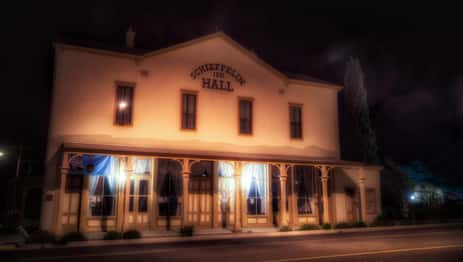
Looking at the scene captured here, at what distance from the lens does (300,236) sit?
51.6 feet

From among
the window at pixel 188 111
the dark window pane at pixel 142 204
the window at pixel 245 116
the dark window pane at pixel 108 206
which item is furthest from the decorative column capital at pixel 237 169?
the dark window pane at pixel 108 206

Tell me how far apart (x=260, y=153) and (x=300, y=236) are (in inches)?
205

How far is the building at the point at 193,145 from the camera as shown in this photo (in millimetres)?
16125

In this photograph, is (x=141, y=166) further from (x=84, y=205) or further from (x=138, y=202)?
(x=84, y=205)

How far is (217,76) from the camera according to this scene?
19281 mm

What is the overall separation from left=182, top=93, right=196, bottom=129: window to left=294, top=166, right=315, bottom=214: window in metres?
6.41

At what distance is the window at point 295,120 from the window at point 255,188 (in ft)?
9.46

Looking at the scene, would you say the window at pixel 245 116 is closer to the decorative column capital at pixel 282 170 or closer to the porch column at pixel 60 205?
A: the decorative column capital at pixel 282 170

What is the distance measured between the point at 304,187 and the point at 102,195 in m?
10.6

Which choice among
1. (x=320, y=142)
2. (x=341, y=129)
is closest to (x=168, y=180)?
(x=320, y=142)

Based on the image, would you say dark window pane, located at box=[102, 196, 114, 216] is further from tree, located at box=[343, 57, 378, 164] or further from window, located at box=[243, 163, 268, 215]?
tree, located at box=[343, 57, 378, 164]

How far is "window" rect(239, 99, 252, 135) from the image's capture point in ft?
64.4

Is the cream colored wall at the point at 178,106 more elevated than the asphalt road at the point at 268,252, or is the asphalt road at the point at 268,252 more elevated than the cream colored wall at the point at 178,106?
the cream colored wall at the point at 178,106

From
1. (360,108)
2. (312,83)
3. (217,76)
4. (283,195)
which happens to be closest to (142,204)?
(283,195)
